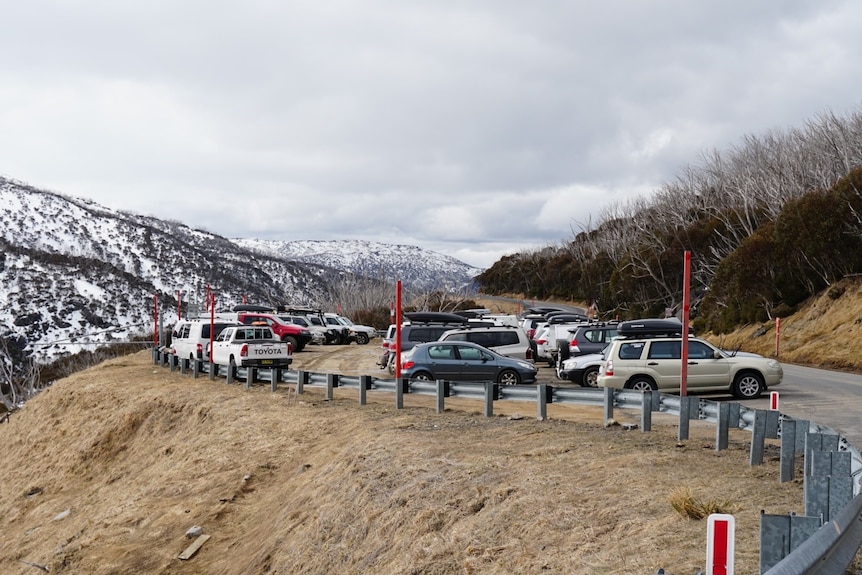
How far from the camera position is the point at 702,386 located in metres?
18.8

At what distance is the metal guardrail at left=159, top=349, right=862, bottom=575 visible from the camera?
4.70m

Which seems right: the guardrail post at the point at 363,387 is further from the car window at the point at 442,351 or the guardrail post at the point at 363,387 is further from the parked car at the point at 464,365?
the car window at the point at 442,351

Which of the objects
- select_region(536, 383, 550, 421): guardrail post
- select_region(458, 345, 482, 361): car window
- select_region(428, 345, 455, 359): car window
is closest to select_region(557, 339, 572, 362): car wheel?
select_region(458, 345, 482, 361): car window

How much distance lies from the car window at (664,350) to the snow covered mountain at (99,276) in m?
53.9

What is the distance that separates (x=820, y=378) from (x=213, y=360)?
64.6 feet

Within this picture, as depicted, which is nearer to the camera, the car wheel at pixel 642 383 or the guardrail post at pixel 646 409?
the guardrail post at pixel 646 409

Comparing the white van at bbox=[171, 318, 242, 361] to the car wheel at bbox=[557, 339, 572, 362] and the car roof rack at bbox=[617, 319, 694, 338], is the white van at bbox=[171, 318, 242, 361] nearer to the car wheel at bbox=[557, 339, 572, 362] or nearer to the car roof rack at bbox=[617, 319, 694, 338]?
the car wheel at bbox=[557, 339, 572, 362]

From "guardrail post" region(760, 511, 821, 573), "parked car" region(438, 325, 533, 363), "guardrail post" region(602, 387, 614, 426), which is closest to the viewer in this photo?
"guardrail post" region(760, 511, 821, 573)

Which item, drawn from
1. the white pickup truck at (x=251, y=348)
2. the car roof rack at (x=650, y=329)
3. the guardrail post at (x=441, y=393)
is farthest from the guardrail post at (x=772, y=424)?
the white pickup truck at (x=251, y=348)

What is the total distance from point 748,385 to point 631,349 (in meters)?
2.73

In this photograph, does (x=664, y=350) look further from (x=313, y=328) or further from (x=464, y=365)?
(x=313, y=328)

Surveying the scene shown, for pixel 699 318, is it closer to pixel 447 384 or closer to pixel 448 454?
pixel 447 384

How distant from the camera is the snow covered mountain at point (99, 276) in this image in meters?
95.3

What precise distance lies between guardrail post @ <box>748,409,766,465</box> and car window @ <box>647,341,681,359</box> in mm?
8718
